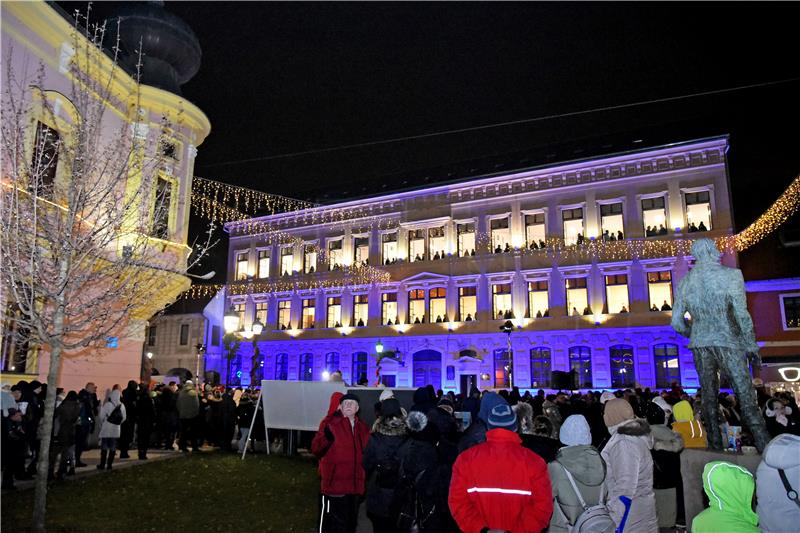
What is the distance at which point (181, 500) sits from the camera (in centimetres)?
1012

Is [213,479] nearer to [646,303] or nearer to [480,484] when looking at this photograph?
[480,484]

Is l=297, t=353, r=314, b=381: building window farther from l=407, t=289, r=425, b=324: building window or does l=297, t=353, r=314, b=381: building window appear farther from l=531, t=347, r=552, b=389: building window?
l=531, t=347, r=552, b=389: building window

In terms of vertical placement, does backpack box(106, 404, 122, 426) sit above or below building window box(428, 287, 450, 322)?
below

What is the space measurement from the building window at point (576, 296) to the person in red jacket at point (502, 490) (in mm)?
30675

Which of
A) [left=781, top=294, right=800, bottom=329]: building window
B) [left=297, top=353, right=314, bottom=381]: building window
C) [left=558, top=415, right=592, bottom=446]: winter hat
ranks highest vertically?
[left=781, top=294, right=800, bottom=329]: building window

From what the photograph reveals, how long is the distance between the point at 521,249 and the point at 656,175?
28.4ft

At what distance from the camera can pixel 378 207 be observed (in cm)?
4056

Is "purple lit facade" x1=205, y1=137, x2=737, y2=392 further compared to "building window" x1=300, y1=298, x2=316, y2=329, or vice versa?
"building window" x1=300, y1=298, x2=316, y2=329

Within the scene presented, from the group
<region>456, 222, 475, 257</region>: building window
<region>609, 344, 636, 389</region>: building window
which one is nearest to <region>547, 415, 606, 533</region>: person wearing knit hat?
<region>609, 344, 636, 389</region>: building window

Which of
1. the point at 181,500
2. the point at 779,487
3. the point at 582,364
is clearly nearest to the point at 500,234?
the point at 582,364

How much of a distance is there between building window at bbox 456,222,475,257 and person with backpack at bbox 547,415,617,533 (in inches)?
Answer: 1309

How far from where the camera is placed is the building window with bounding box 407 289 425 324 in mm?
37875

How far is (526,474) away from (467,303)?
33088 millimetres

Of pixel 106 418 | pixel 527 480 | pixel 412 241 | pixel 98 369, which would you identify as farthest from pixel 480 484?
pixel 412 241
